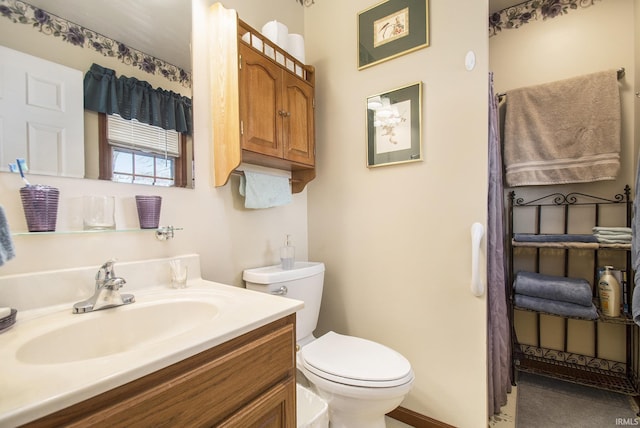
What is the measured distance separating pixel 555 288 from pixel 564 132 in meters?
0.96

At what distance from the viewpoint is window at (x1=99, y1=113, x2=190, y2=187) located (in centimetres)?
95

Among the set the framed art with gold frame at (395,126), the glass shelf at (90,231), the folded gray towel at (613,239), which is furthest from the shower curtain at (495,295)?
the glass shelf at (90,231)

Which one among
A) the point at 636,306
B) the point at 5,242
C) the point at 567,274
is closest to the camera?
the point at 5,242

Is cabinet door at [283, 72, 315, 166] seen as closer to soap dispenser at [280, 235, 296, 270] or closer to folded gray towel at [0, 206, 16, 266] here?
soap dispenser at [280, 235, 296, 270]

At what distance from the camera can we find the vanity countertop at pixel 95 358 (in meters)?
0.39

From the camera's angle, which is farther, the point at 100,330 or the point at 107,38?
the point at 107,38

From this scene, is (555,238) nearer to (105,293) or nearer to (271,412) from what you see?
(271,412)

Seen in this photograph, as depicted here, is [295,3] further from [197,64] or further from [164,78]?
[164,78]

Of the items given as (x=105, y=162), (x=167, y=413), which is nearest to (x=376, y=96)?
(x=105, y=162)

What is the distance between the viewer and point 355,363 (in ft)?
3.82

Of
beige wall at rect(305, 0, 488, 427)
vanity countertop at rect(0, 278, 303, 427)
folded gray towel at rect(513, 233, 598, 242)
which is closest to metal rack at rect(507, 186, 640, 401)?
folded gray towel at rect(513, 233, 598, 242)

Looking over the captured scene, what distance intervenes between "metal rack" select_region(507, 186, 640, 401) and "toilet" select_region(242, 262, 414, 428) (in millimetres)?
1067

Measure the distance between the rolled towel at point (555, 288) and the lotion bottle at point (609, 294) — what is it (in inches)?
2.7

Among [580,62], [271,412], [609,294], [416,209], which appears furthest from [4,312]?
[580,62]
